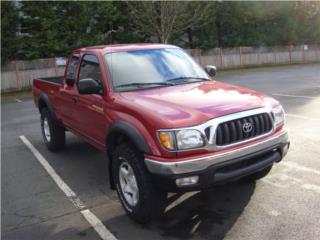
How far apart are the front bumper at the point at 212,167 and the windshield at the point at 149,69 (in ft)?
4.65

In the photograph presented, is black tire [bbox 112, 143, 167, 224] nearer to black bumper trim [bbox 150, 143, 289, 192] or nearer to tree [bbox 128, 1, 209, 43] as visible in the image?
black bumper trim [bbox 150, 143, 289, 192]

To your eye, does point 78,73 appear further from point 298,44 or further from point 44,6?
point 298,44

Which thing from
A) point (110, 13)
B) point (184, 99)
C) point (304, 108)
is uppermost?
point (110, 13)

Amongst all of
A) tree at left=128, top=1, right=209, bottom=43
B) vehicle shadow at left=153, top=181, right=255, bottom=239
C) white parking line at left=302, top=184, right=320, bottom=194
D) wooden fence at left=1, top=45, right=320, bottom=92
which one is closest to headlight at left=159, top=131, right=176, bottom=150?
vehicle shadow at left=153, top=181, right=255, bottom=239

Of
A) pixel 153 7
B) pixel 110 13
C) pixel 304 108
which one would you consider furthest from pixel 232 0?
pixel 304 108

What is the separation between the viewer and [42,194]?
18.5 feet

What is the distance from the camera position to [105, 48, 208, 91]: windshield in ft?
17.1

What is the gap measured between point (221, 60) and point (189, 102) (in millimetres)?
28833

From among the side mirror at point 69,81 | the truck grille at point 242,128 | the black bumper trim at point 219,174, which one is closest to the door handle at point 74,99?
the side mirror at point 69,81

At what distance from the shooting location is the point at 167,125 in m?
3.99

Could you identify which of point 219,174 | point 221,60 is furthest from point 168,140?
point 221,60

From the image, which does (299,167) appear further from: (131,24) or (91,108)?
(131,24)

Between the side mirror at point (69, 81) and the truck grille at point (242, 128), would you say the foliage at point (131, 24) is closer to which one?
the side mirror at point (69, 81)

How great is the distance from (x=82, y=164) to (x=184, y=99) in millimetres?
3013
